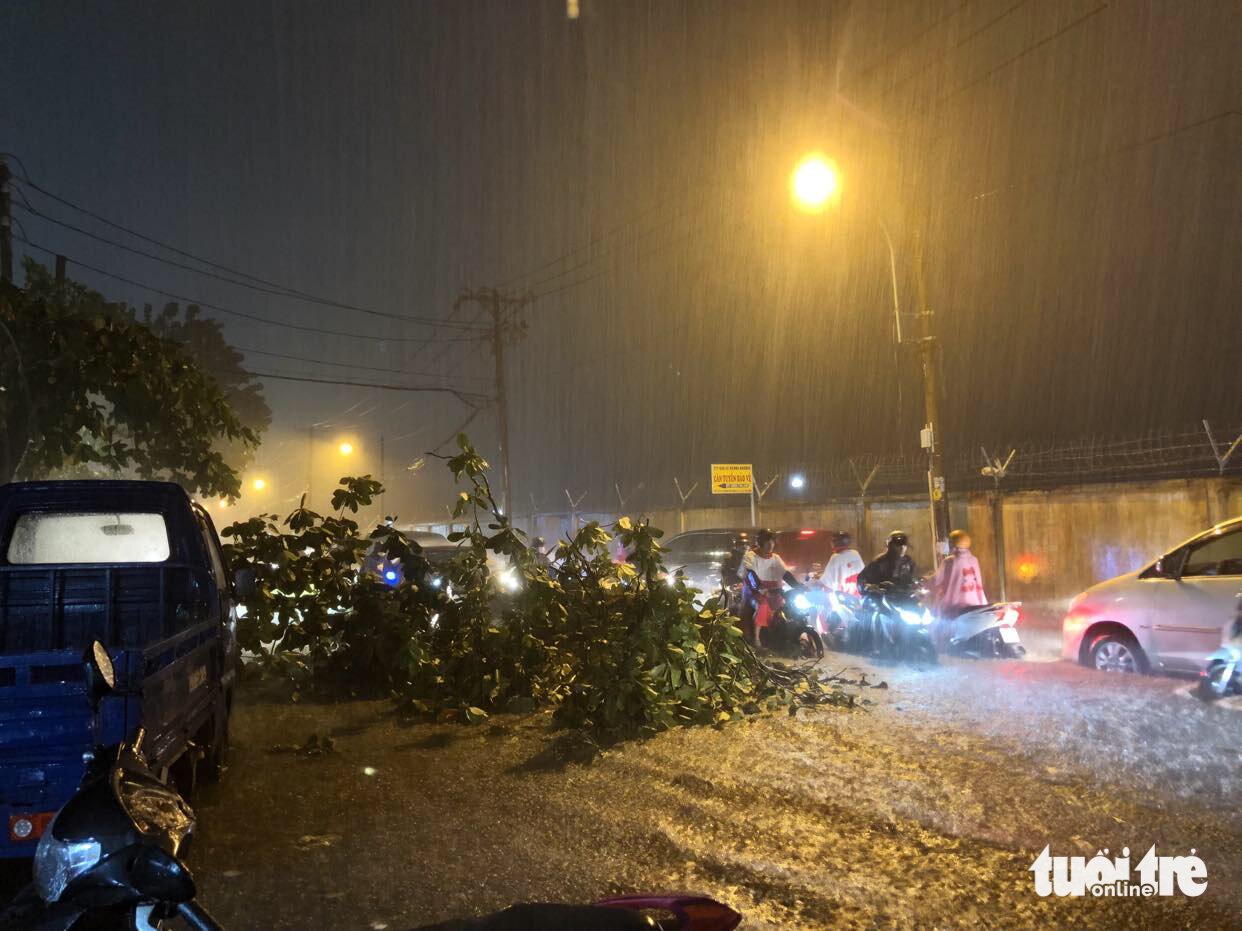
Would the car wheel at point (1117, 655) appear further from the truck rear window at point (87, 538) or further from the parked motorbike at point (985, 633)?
the truck rear window at point (87, 538)

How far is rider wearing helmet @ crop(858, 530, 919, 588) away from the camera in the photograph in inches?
422

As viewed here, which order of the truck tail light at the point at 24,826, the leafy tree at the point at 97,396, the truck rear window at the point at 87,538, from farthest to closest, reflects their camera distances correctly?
the leafy tree at the point at 97,396 < the truck rear window at the point at 87,538 < the truck tail light at the point at 24,826

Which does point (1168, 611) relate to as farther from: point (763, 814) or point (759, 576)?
point (763, 814)

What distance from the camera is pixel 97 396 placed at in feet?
36.8

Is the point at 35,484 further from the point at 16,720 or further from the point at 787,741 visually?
the point at 787,741

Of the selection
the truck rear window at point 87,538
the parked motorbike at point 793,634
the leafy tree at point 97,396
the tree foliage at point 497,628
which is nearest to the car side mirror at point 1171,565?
the tree foliage at point 497,628

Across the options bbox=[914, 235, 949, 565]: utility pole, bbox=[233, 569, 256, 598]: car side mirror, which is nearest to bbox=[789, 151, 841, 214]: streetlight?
bbox=[914, 235, 949, 565]: utility pole

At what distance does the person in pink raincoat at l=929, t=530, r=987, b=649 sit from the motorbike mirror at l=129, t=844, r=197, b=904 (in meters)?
10.2

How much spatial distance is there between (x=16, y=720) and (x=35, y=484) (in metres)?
3.03

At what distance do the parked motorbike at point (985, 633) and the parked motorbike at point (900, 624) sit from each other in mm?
385

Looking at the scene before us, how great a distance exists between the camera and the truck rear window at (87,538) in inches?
244

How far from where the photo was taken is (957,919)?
3.95m

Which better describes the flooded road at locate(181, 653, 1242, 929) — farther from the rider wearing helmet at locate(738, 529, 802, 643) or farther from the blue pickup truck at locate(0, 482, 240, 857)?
the rider wearing helmet at locate(738, 529, 802, 643)

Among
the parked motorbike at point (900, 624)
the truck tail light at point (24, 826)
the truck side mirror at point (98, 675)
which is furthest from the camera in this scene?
the parked motorbike at point (900, 624)
